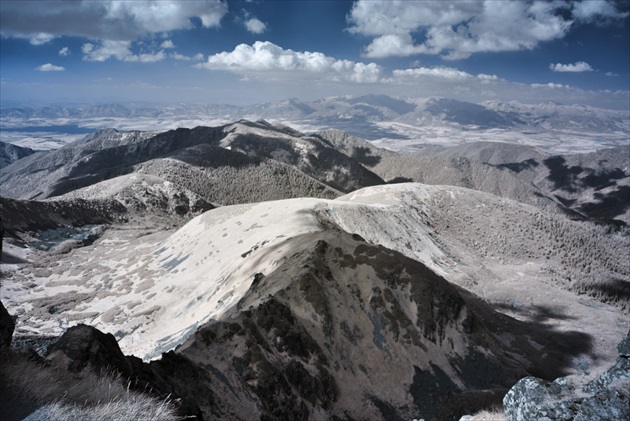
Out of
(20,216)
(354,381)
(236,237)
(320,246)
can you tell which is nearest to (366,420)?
(354,381)

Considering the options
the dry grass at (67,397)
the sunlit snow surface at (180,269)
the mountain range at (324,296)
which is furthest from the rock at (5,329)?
the sunlit snow surface at (180,269)

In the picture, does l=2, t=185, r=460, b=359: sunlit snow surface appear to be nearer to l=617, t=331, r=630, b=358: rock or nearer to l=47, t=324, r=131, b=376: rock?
l=47, t=324, r=131, b=376: rock

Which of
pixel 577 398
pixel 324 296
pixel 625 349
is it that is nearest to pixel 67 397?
pixel 577 398

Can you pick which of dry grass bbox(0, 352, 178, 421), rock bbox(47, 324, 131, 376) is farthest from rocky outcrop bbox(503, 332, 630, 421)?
rock bbox(47, 324, 131, 376)

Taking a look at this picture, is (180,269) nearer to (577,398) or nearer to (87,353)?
Result: (87,353)

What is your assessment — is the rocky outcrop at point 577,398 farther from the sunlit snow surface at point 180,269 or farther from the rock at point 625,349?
the sunlit snow surface at point 180,269
